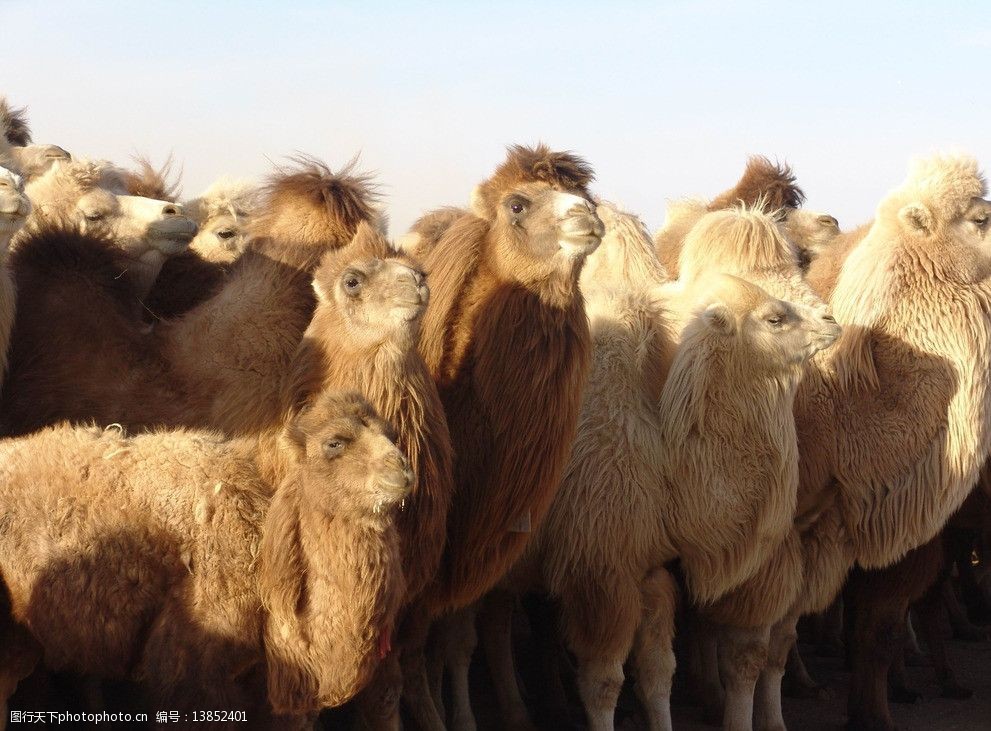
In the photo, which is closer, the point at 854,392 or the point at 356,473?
the point at 356,473

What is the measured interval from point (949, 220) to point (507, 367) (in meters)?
3.13

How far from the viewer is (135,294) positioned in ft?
22.1

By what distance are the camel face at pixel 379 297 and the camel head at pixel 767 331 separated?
209cm

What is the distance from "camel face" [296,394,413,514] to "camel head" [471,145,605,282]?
4.69 feet

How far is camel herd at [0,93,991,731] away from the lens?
5.12 m

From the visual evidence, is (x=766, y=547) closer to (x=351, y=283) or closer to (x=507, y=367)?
(x=507, y=367)

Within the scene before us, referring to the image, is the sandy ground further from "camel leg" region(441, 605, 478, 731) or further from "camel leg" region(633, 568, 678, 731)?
"camel leg" region(633, 568, 678, 731)

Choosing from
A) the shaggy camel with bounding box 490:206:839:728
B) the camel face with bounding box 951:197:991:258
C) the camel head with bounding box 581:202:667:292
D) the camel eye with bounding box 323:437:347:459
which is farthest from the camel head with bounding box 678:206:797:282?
the camel eye with bounding box 323:437:347:459

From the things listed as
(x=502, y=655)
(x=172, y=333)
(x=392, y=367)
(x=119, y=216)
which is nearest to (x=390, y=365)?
(x=392, y=367)

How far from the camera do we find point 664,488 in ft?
22.9

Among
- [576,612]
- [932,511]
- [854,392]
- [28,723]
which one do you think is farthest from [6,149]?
[932,511]

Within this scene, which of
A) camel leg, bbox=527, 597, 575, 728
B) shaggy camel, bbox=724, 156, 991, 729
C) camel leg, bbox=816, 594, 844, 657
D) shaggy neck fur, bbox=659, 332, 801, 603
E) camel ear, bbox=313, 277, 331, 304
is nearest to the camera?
camel ear, bbox=313, 277, 331, 304

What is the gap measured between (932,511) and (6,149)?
202 inches

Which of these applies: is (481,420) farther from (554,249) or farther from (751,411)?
(751,411)
